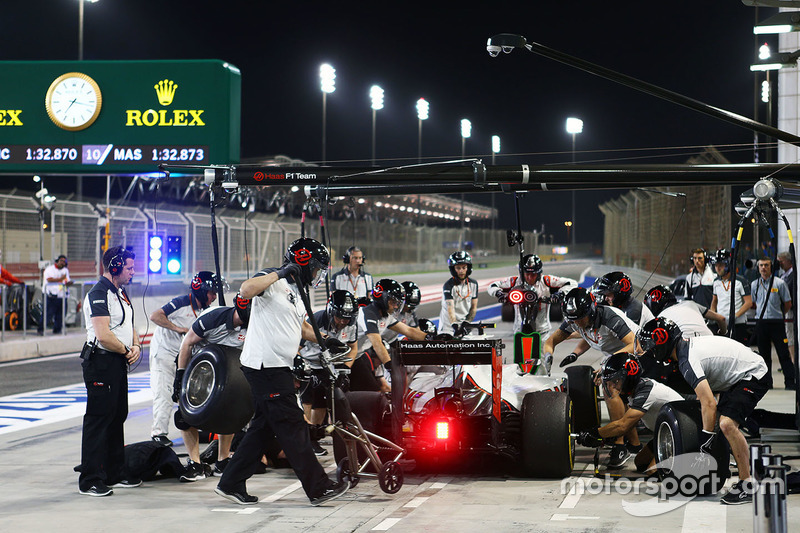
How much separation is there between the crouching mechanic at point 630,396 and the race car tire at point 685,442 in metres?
0.38

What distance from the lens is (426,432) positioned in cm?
811

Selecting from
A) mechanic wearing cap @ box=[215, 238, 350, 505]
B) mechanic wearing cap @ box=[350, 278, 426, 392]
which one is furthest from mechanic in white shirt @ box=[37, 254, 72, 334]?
mechanic wearing cap @ box=[215, 238, 350, 505]

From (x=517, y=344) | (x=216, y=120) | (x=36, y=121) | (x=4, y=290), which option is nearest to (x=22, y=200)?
(x=4, y=290)

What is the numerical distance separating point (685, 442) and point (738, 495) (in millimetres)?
569

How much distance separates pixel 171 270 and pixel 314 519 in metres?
7.36

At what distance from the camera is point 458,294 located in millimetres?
12961

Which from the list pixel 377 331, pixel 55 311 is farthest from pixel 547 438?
pixel 55 311

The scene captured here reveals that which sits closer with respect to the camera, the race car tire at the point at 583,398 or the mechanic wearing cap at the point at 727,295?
the race car tire at the point at 583,398

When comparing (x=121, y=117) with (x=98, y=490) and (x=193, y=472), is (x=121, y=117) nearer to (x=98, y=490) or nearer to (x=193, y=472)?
(x=193, y=472)

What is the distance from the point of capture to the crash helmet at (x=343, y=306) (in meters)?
8.69

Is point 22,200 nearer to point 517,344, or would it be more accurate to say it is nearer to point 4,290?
point 4,290

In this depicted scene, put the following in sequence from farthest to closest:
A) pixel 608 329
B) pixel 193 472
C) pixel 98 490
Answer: pixel 608 329
pixel 193 472
pixel 98 490

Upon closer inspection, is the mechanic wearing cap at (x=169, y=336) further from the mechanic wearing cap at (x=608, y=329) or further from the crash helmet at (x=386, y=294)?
the mechanic wearing cap at (x=608, y=329)

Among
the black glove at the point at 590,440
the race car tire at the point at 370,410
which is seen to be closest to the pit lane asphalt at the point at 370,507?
the black glove at the point at 590,440
